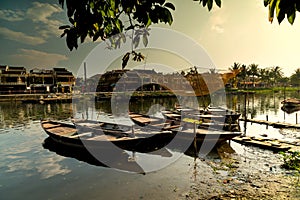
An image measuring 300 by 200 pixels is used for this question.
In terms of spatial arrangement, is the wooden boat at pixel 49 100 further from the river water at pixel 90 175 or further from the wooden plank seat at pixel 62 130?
the river water at pixel 90 175

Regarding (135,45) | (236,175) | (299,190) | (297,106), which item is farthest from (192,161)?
(297,106)

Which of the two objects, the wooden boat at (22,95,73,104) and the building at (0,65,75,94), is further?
the building at (0,65,75,94)

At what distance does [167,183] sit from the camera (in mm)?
8898

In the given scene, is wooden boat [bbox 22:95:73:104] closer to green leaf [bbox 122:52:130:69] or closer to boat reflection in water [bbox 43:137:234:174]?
boat reflection in water [bbox 43:137:234:174]

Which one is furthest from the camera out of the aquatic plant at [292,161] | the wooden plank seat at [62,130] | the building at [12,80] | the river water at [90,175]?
the building at [12,80]

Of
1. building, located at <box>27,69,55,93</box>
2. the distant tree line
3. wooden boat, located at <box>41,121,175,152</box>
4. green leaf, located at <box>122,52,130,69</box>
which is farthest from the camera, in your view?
the distant tree line

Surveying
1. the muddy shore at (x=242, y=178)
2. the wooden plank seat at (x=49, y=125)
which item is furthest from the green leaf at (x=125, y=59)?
the wooden plank seat at (x=49, y=125)

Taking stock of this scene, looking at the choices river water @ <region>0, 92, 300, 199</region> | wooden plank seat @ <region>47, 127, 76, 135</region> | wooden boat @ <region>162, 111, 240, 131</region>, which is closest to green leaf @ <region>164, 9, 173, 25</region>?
river water @ <region>0, 92, 300, 199</region>

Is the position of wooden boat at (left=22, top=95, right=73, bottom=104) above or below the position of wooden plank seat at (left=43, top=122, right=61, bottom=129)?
above

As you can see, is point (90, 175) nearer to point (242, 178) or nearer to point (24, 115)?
point (242, 178)

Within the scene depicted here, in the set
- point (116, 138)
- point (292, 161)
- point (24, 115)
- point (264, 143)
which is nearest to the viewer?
point (292, 161)

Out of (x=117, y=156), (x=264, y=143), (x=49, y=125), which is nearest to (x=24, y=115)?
(x=49, y=125)

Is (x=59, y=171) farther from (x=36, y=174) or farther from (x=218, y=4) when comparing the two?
(x=218, y=4)

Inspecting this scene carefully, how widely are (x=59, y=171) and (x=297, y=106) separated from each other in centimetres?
3625
